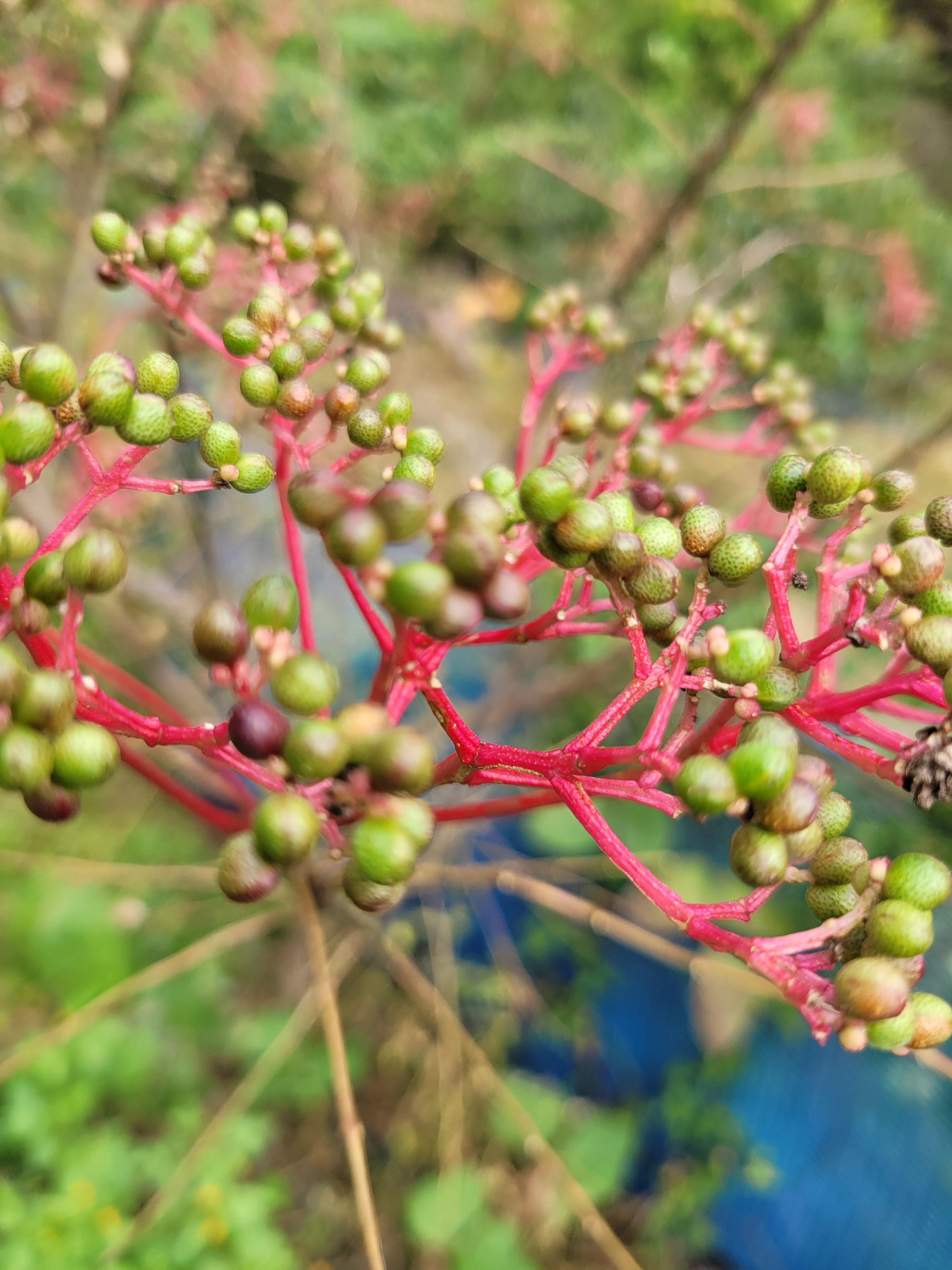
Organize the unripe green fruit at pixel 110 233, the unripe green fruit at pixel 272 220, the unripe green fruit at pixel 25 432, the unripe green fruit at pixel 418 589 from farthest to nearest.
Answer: the unripe green fruit at pixel 272 220, the unripe green fruit at pixel 110 233, the unripe green fruit at pixel 25 432, the unripe green fruit at pixel 418 589

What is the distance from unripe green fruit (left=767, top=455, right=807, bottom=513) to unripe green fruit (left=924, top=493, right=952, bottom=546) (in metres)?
0.10

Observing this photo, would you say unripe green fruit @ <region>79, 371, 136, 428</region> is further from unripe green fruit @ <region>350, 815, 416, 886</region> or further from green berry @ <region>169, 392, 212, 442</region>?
unripe green fruit @ <region>350, 815, 416, 886</region>

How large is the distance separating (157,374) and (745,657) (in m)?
0.54

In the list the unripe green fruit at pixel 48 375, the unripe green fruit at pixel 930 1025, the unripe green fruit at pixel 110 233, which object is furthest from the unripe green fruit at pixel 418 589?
the unripe green fruit at pixel 110 233

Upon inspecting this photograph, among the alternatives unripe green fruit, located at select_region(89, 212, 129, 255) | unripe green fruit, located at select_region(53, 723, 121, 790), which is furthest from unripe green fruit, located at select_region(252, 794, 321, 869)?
unripe green fruit, located at select_region(89, 212, 129, 255)

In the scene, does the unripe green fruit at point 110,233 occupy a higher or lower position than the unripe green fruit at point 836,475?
lower

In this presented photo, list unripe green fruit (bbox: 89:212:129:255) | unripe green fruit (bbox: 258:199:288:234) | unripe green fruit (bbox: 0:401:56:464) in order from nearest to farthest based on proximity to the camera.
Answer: unripe green fruit (bbox: 0:401:56:464)
unripe green fruit (bbox: 89:212:129:255)
unripe green fruit (bbox: 258:199:288:234)

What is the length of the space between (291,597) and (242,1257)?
1.19 m

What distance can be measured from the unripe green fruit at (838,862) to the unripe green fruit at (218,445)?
1.85ft

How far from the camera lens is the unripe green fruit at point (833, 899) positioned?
544 millimetres

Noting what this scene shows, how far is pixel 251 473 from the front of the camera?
2.18 feet

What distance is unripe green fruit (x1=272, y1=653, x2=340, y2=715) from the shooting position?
456 mm

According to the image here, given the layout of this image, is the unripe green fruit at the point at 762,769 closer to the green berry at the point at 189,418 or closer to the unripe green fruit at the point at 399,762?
the unripe green fruit at the point at 399,762

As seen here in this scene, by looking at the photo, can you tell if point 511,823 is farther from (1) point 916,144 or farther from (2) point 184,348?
(1) point 916,144
